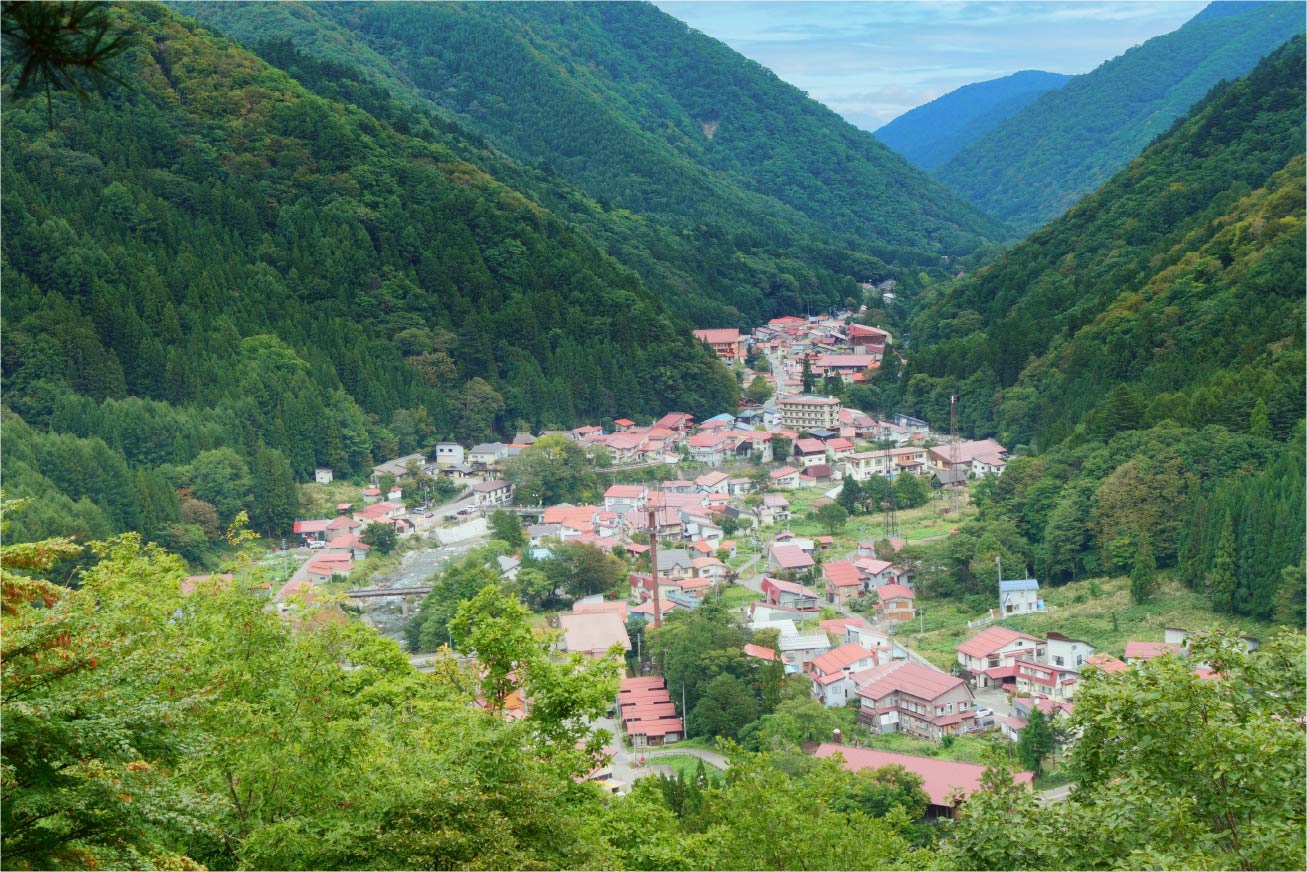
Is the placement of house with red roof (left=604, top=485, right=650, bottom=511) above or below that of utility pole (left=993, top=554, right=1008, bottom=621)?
above

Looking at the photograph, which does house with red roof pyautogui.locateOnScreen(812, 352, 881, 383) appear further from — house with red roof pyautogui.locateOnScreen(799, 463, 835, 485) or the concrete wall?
the concrete wall

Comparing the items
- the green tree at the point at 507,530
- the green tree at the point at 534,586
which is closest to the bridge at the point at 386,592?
the green tree at the point at 534,586

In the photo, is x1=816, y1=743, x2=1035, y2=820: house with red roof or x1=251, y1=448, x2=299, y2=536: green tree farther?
x1=251, y1=448, x2=299, y2=536: green tree

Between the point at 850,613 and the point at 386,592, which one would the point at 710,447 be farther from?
the point at 386,592

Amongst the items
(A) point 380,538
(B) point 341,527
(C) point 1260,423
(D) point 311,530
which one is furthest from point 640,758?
(C) point 1260,423

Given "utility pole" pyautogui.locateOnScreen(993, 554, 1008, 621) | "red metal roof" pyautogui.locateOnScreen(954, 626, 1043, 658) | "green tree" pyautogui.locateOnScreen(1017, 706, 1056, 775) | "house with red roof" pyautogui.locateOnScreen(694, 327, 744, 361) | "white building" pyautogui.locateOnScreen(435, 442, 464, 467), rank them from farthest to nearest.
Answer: "house with red roof" pyautogui.locateOnScreen(694, 327, 744, 361) → "white building" pyautogui.locateOnScreen(435, 442, 464, 467) → "utility pole" pyautogui.locateOnScreen(993, 554, 1008, 621) → "red metal roof" pyautogui.locateOnScreen(954, 626, 1043, 658) → "green tree" pyautogui.locateOnScreen(1017, 706, 1056, 775)

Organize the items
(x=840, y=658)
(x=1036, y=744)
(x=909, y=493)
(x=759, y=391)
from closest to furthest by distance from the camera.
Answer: (x=1036, y=744), (x=840, y=658), (x=909, y=493), (x=759, y=391)

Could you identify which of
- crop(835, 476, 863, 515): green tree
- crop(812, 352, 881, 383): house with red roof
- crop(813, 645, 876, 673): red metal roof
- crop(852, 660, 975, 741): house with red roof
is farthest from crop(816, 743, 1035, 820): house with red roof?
crop(812, 352, 881, 383): house with red roof
